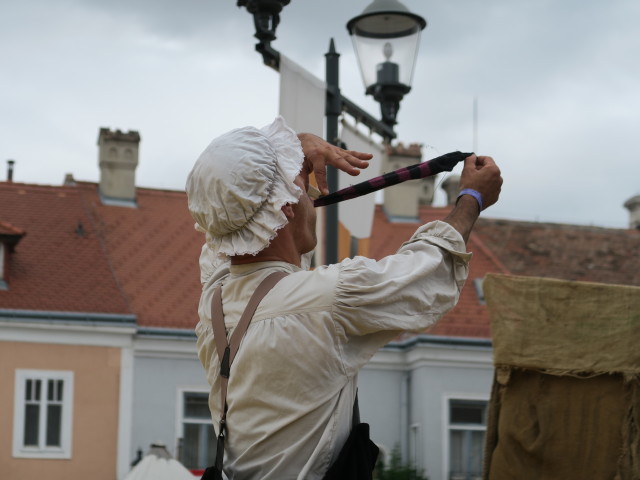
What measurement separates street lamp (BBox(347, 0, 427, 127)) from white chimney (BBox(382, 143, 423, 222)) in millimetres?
16780

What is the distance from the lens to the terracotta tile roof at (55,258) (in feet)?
75.0

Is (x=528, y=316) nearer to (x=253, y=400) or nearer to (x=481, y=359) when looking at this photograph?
(x=253, y=400)

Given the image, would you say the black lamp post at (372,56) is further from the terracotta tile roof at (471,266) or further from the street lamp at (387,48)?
the terracotta tile roof at (471,266)

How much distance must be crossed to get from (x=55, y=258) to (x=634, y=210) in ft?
46.7

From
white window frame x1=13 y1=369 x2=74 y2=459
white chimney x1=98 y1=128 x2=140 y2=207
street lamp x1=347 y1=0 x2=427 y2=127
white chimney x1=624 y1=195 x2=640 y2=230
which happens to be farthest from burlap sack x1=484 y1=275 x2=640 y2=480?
white chimney x1=624 y1=195 x2=640 y2=230

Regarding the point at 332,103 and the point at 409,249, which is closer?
the point at 409,249

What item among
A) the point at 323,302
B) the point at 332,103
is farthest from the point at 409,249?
the point at 332,103

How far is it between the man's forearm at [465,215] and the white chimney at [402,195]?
24.0 m

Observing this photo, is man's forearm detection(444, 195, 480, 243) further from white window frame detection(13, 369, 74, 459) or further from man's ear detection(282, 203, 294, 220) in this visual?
white window frame detection(13, 369, 74, 459)

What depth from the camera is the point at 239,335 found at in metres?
3.40

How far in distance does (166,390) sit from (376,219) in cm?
633

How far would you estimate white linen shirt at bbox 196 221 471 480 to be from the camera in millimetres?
3232

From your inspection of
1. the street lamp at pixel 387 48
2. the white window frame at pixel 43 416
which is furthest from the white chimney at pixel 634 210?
the street lamp at pixel 387 48

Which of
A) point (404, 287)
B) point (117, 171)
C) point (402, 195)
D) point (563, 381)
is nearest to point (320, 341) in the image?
point (404, 287)
